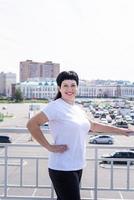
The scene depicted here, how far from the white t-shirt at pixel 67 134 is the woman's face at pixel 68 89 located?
0.20 ft

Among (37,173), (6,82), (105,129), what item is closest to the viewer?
(105,129)

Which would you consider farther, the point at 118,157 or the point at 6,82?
the point at 6,82

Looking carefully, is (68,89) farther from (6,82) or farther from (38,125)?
(6,82)

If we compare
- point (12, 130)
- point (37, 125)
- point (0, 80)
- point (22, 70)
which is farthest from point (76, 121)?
point (22, 70)

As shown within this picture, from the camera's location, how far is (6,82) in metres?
140

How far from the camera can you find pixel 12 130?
12.2 feet

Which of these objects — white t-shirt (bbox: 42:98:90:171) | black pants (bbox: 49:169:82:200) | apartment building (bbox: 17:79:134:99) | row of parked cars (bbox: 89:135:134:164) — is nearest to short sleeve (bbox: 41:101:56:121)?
white t-shirt (bbox: 42:98:90:171)

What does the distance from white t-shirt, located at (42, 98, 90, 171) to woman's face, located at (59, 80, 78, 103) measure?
0.20ft

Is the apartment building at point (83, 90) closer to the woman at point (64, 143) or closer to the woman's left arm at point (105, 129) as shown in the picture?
the woman's left arm at point (105, 129)

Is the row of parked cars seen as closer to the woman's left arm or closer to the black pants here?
the woman's left arm

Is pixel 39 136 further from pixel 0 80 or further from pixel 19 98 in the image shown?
pixel 0 80

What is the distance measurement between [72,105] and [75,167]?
0.43m

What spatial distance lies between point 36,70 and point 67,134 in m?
153

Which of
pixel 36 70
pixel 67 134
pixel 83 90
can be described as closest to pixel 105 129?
pixel 67 134
